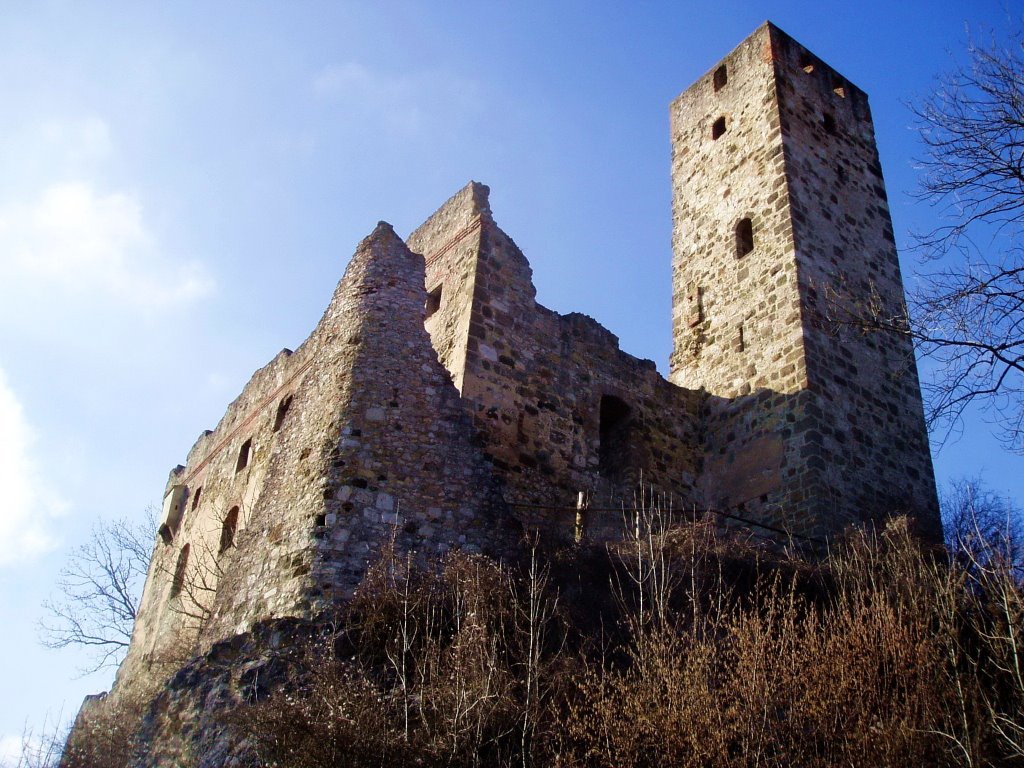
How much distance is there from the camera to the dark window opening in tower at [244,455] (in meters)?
16.6

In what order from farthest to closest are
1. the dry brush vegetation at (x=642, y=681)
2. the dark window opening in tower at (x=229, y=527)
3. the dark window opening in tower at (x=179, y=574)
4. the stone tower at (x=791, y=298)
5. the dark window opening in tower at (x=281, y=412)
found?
the dark window opening in tower at (x=179, y=574) → the dark window opening in tower at (x=229, y=527) → the dark window opening in tower at (x=281, y=412) → the stone tower at (x=791, y=298) → the dry brush vegetation at (x=642, y=681)

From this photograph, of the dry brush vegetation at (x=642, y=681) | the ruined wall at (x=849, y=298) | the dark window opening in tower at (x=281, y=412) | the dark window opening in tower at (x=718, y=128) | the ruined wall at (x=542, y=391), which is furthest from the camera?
the dark window opening in tower at (x=718, y=128)

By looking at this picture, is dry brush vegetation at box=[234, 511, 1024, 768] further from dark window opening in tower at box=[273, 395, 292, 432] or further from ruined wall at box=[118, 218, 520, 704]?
dark window opening in tower at box=[273, 395, 292, 432]

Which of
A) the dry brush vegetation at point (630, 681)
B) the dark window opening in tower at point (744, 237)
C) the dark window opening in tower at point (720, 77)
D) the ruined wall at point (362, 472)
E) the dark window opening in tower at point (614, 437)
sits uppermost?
the dark window opening in tower at point (720, 77)

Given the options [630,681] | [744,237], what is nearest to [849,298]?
[744,237]

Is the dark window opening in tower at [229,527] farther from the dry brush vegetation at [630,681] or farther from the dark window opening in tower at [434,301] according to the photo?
the dry brush vegetation at [630,681]

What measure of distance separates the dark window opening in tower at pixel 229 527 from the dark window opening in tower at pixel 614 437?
17.2 ft

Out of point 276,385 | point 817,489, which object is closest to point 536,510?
point 817,489

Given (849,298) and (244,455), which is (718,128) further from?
(244,455)

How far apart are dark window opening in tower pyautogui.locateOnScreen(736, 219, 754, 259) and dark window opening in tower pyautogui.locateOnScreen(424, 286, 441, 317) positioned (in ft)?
15.3

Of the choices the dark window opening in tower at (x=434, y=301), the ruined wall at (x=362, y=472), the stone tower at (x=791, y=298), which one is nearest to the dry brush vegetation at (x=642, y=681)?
the ruined wall at (x=362, y=472)

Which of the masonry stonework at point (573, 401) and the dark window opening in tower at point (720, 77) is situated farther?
the dark window opening in tower at point (720, 77)

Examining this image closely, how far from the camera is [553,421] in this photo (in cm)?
1343

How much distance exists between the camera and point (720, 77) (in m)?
18.4
